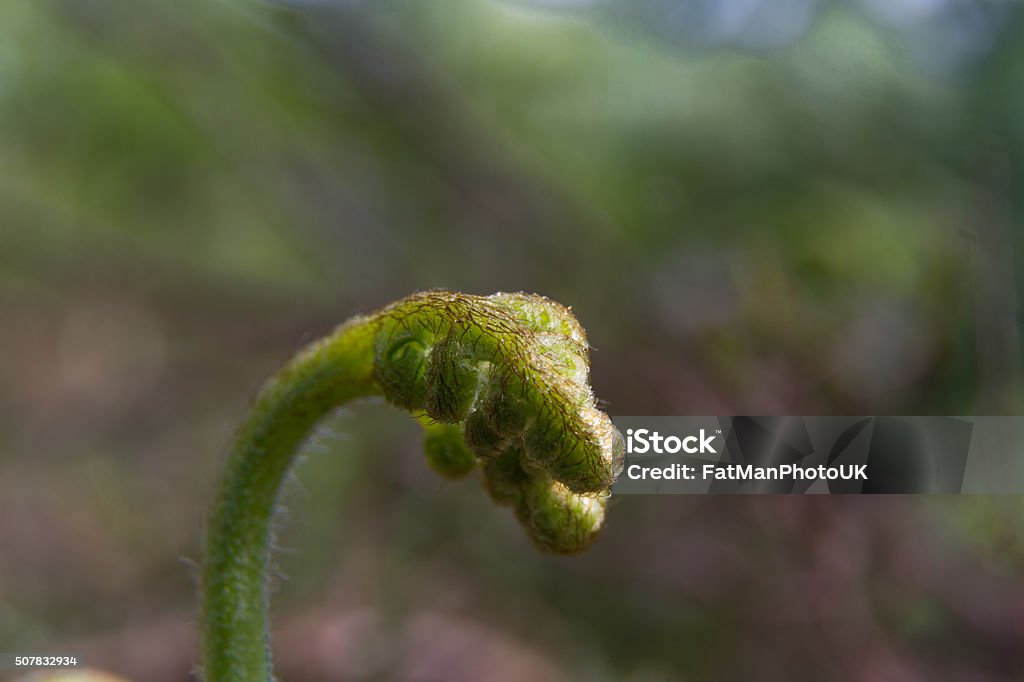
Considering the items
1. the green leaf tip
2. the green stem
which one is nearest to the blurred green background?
the green stem

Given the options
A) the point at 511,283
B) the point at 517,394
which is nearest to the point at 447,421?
the point at 517,394


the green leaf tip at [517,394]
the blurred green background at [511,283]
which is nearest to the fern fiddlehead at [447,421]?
the green leaf tip at [517,394]

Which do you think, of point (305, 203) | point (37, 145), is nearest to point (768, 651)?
point (305, 203)

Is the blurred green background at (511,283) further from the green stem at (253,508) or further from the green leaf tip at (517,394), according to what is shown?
the green leaf tip at (517,394)

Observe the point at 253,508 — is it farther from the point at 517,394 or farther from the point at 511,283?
the point at 511,283

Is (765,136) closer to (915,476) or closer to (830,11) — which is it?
(830,11)

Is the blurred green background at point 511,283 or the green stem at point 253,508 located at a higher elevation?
the blurred green background at point 511,283
